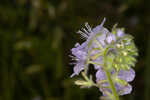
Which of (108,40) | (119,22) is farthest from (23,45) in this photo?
(108,40)

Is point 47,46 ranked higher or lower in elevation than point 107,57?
higher

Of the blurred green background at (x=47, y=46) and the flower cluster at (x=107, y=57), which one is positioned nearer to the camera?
the flower cluster at (x=107, y=57)

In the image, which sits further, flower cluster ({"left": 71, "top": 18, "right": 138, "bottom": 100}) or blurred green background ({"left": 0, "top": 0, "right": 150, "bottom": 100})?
blurred green background ({"left": 0, "top": 0, "right": 150, "bottom": 100})

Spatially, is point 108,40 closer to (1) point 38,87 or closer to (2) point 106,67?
(2) point 106,67
